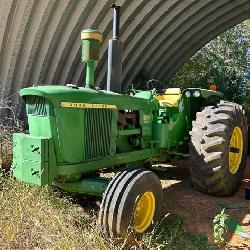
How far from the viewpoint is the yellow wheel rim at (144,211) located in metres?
3.98

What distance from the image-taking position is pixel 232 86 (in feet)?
50.7

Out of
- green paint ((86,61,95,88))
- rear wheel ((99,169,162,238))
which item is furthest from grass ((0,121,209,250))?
green paint ((86,61,95,88))

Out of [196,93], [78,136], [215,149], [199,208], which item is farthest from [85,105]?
[196,93]

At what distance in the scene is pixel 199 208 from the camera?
518cm

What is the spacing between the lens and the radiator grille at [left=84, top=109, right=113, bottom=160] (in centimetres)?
430

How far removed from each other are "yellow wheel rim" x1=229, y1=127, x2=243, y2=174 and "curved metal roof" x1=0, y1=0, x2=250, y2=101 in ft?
18.7

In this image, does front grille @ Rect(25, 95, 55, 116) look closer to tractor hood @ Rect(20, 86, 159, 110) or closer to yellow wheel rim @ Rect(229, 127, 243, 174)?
tractor hood @ Rect(20, 86, 159, 110)

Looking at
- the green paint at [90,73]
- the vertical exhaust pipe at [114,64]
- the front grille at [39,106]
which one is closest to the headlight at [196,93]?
the vertical exhaust pipe at [114,64]

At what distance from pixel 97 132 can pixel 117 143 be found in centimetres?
56

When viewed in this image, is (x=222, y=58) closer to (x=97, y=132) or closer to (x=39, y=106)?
(x=97, y=132)

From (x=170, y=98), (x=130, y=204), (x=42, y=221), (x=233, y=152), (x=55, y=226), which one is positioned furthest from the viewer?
(x=170, y=98)

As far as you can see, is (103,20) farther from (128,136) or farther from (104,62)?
(128,136)

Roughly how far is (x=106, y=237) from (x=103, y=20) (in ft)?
27.9

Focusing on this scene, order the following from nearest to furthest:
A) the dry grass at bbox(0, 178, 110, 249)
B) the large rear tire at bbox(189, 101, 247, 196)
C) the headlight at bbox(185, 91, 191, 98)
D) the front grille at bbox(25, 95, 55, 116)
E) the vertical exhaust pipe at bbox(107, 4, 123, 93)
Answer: the dry grass at bbox(0, 178, 110, 249), the front grille at bbox(25, 95, 55, 116), the vertical exhaust pipe at bbox(107, 4, 123, 93), the large rear tire at bbox(189, 101, 247, 196), the headlight at bbox(185, 91, 191, 98)
